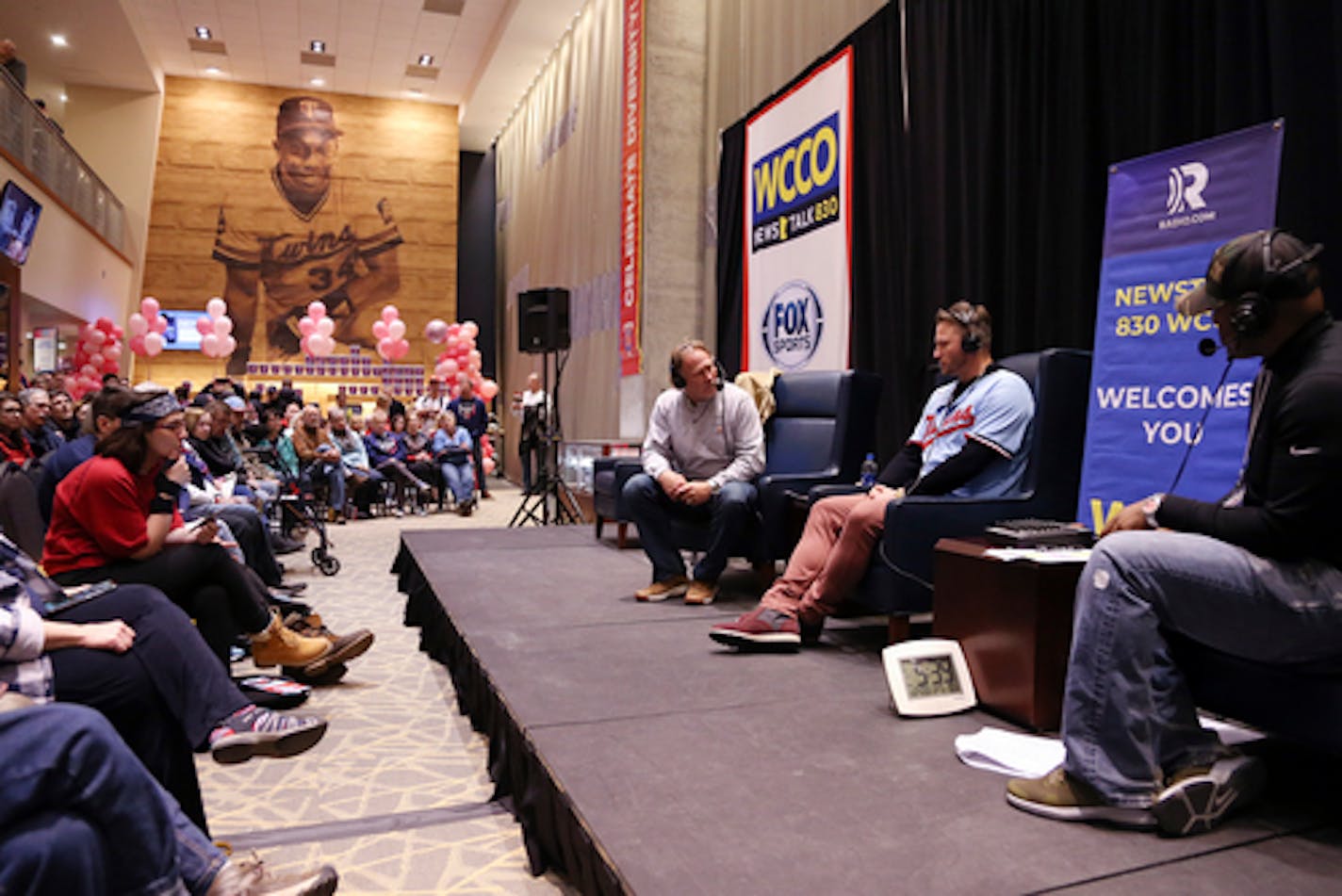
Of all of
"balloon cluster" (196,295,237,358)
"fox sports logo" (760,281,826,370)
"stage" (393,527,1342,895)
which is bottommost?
"stage" (393,527,1342,895)

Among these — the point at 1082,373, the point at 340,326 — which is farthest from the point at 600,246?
the point at 1082,373

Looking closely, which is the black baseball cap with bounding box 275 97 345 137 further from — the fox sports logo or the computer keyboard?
the computer keyboard

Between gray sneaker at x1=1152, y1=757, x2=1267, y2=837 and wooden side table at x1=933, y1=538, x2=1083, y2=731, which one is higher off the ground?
wooden side table at x1=933, y1=538, x2=1083, y2=731

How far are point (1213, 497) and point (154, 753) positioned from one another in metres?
2.62

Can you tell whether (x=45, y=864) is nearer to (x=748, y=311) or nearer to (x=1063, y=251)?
(x=1063, y=251)

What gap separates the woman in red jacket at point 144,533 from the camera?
236 centimetres

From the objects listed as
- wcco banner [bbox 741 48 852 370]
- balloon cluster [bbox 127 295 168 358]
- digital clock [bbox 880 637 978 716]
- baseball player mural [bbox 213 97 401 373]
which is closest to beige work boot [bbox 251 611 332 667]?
digital clock [bbox 880 637 978 716]

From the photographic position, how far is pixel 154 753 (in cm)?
165

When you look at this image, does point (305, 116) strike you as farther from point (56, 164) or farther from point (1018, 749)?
point (1018, 749)

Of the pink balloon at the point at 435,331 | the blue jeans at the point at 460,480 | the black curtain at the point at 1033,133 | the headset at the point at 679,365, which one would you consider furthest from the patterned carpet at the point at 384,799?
the pink balloon at the point at 435,331

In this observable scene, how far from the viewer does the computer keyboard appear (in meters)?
2.25

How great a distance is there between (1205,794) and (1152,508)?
523 millimetres

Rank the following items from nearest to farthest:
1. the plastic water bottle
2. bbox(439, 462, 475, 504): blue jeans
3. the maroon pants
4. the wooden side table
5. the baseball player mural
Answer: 1. the wooden side table
2. the maroon pants
3. the plastic water bottle
4. bbox(439, 462, 475, 504): blue jeans
5. the baseball player mural

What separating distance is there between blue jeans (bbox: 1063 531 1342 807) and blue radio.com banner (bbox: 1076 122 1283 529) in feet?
2.46
